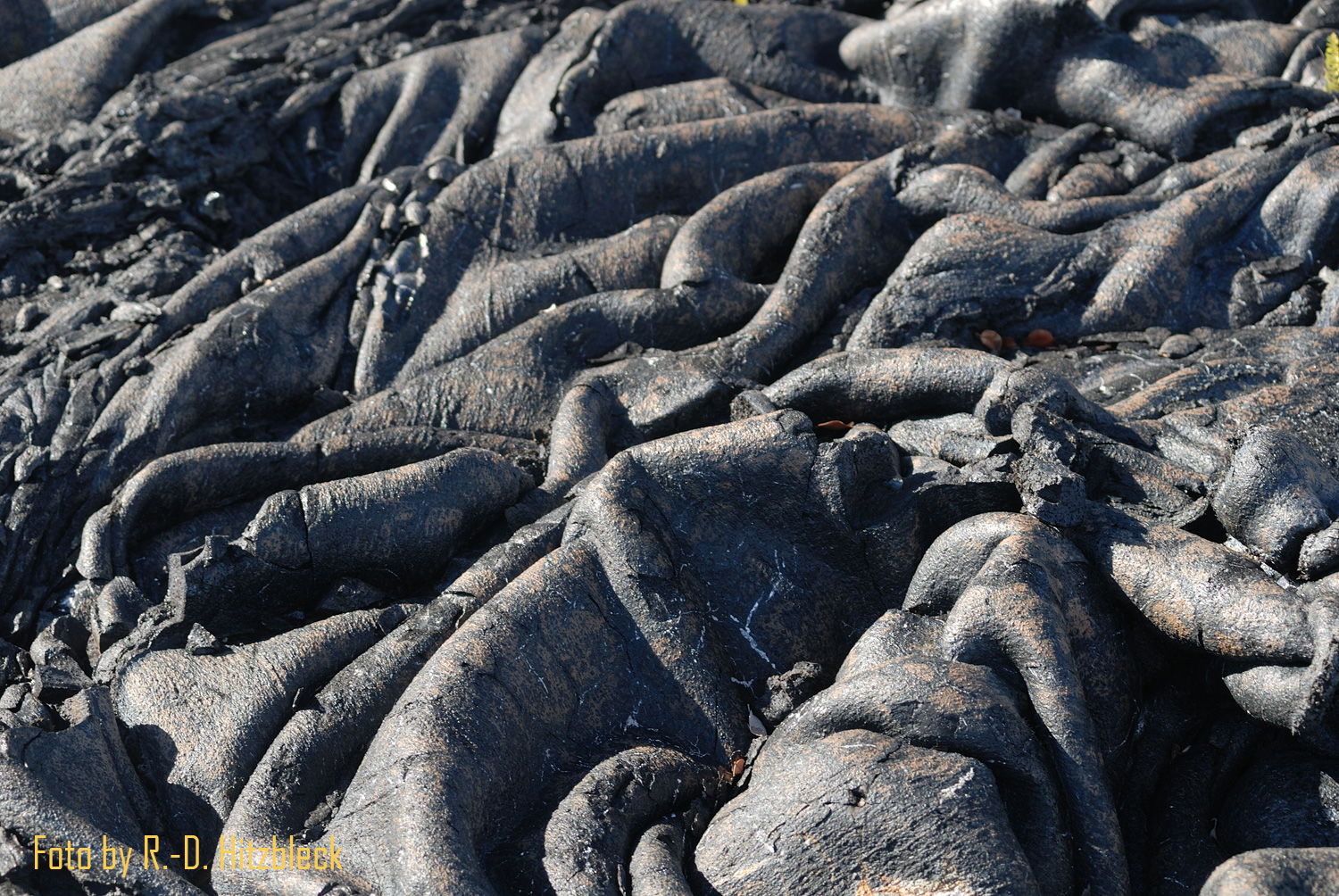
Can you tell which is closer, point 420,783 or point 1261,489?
point 420,783

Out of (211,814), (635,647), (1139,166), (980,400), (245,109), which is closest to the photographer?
(211,814)

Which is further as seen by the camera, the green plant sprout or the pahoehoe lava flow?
the green plant sprout

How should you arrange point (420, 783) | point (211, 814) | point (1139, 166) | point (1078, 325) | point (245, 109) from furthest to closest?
point (245, 109), point (1139, 166), point (1078, 325), point (211, 814), point (420, 783)

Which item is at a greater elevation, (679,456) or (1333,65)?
(1333,65)

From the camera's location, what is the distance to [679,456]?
5.22 m

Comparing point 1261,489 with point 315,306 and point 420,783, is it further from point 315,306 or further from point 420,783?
point 315,306

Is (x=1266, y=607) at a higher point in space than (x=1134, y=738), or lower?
higher

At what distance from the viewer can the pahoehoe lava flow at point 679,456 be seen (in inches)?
166

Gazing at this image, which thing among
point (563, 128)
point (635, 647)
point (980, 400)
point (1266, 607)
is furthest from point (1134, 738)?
point (563, 128)

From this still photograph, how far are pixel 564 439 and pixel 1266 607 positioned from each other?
3436 mm

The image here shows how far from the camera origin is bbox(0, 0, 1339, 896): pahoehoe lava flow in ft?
13.9

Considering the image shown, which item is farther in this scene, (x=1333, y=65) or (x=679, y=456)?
(x=1333, y=65)

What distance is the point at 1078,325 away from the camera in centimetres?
670

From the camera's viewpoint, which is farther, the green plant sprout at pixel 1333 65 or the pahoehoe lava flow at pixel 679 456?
the green plant sprout at pixel 1333 65
